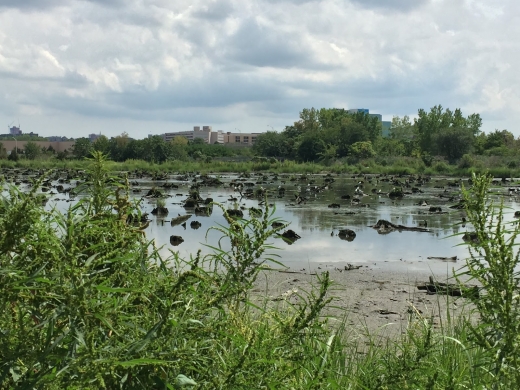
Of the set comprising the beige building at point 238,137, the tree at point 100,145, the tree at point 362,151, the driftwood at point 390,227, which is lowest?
the driftwood at point 390,227

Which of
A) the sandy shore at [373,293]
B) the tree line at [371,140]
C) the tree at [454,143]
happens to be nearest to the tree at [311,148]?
the tree line at [371,140]

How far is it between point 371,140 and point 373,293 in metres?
70.8

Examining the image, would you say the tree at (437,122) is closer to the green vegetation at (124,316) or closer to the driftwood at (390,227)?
the driftwood at (390,227)

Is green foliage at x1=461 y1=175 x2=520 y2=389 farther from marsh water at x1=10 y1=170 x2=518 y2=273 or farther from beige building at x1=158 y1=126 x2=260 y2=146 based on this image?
beige building at x1=158 y1=126 x2=260 y2=146

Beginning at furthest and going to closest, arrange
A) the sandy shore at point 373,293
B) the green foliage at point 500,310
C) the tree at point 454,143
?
the tree at point 454,143, the sandy shore at point 373,293, the green foliage at point 500,310

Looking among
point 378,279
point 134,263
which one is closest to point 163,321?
point 134,263

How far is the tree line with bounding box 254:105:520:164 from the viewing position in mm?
63062

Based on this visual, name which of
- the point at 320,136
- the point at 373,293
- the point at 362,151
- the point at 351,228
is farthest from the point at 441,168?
the point at 373,293

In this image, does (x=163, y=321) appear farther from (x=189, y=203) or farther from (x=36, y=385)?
(x=189, y=203)

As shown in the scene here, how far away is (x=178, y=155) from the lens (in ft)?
202

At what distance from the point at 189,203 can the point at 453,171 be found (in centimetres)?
3463

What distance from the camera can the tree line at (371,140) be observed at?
207ft

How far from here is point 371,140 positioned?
77.6m

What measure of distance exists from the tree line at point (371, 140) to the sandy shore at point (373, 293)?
46.2m
